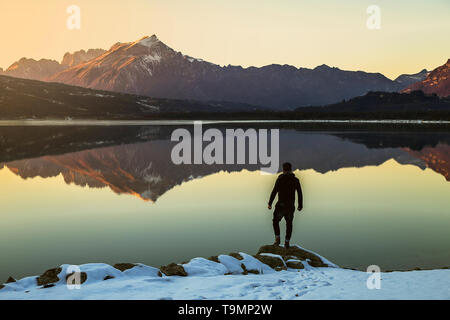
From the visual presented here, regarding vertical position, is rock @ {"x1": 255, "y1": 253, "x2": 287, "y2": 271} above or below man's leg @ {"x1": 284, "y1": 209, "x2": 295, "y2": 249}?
below

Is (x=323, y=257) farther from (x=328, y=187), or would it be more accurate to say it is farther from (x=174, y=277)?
(x=328, y=187)

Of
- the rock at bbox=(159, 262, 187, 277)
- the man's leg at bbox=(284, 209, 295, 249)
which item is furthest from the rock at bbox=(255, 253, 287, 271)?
the rock at bbox=(159, 262, 187, 277)

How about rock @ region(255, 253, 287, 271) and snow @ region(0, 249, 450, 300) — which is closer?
snow @ region(0, 249, 450, 300)

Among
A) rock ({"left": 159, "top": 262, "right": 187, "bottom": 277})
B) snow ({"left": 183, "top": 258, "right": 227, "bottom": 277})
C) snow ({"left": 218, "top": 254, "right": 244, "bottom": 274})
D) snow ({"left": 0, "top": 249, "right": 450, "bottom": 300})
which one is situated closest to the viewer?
snow ({"left": 0, "top": 249, "right": 450, "bottom": 300})

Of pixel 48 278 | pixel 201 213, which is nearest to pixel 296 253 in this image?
pixel 201 213

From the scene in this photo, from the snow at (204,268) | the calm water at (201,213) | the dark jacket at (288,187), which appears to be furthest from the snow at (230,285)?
the dark jacket at (288,187)

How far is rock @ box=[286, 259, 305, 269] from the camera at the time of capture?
1227 cm

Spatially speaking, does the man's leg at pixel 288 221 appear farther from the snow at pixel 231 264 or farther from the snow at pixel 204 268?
the snow at pixel 204 268

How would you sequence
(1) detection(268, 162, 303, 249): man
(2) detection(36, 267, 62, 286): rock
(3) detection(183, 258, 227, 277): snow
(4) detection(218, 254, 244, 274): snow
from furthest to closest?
(1) detection(268, 162, 303, 249): man, (4) detection(218, 254, 244, 274): snow, (3) detection(183, 258, 227, 277): snow, (2) detection(36, 267, 62, 286): rock

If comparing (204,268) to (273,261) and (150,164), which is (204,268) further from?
(150,164)

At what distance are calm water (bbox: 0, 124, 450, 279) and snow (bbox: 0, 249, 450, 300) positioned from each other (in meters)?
2.53

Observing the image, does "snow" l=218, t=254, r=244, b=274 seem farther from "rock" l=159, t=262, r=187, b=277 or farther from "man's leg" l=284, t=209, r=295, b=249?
"man's leg" l=284, t=209, r=295, b=249
